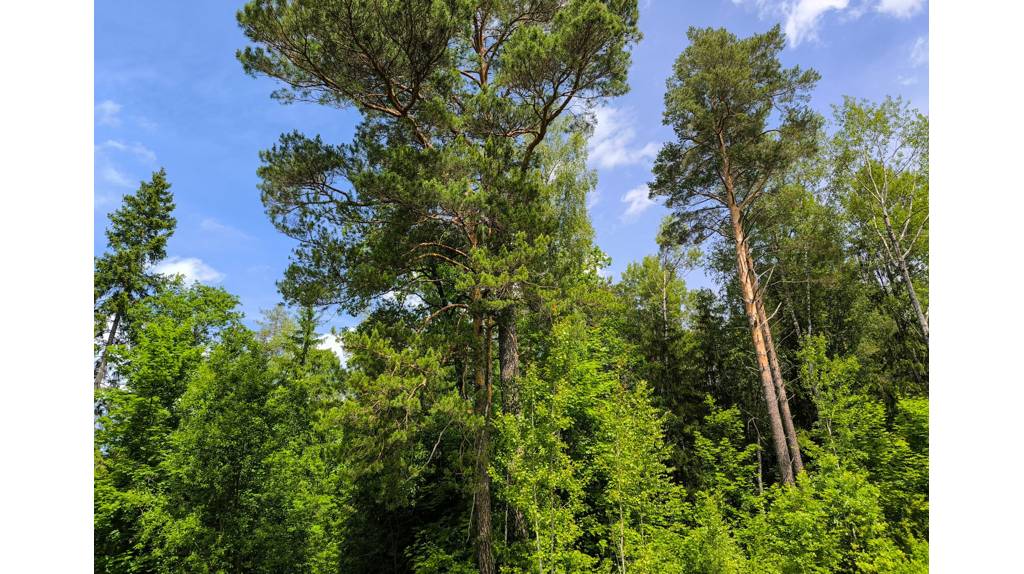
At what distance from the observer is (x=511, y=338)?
27.1 ft

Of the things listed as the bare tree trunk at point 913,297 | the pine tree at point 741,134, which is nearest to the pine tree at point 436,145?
the pine tree at point 741,134

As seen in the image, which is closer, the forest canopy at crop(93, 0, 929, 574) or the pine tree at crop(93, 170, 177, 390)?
the forest canopy at crop(93, 0, 929, 574)

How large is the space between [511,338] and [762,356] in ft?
20.6

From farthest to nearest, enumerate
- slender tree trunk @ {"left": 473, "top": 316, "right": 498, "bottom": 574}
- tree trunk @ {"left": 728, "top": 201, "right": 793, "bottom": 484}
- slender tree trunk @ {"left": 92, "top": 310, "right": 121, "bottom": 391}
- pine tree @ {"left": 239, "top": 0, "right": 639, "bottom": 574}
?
1. slender tree trunk @ {"left": 92, "top": 310, "right": 121, "bottom": 391}
2. tree trunk @ {"left": 728, "top": 201, "right": 793, "bottom": 484}
3. slender tree trunk @ {"left": 473, "top": 316, "right": 498, "bottom": 574}
4. pine tree @ {"left": 239, "top": 0, "right": 639, "bottom": 574}

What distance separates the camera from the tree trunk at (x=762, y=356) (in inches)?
396

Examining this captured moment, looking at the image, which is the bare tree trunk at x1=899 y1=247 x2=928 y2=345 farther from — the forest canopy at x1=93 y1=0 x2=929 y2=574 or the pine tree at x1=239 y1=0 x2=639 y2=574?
the pine tree at x1=239 y1=0 x2=639 y2=574

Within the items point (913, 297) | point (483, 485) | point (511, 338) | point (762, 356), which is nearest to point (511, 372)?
point (511, 338)

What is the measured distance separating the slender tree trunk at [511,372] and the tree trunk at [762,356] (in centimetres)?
Answer: 568

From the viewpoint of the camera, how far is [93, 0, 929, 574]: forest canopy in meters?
6.71

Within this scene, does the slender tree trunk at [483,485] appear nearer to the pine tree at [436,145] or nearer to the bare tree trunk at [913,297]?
the pine tree at [436,145]

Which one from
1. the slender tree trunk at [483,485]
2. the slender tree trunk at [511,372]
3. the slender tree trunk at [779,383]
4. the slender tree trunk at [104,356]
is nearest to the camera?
the slender tree trunk at [483,485]

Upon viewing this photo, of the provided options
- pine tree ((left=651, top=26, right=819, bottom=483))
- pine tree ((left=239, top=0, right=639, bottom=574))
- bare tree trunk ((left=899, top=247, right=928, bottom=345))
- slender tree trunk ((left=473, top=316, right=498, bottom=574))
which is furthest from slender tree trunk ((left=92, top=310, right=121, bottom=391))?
bare tree trunk ((left=899, top=247, right=928, bottom=345))

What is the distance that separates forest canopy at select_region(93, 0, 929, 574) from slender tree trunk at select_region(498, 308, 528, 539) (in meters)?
0.05
